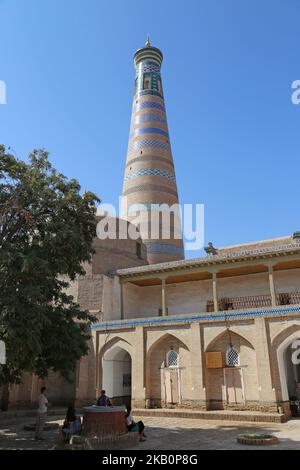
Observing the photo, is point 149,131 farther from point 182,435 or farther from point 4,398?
point 182,435

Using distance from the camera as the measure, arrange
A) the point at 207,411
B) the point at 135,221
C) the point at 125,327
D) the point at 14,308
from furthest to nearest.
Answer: the point at 135,221
the point at 125,327
the point at 207,411
the point at 14,308

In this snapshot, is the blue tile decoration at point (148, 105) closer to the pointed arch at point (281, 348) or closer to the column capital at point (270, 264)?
the column capital at point (270, 264)

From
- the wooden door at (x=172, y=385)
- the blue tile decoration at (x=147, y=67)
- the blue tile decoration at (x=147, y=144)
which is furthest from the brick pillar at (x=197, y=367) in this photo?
the blue tile decoration at (x=147, y=67)

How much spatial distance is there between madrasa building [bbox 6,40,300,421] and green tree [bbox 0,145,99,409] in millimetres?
6193

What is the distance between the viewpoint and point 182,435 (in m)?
10.9

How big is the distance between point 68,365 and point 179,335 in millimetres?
6733

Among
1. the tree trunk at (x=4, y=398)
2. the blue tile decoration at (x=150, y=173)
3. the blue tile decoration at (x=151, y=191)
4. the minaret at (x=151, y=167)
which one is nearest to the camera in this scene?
the tree trunk at (x=4, y=398)

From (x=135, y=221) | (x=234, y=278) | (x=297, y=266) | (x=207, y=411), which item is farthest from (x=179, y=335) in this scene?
(x=135, y=221)

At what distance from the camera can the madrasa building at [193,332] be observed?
594 inches

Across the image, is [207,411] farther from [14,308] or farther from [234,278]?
[14,308]

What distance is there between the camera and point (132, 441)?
9.08 meters

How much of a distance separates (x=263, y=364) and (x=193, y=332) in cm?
299

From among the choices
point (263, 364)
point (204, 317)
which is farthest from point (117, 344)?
point (263, 364)

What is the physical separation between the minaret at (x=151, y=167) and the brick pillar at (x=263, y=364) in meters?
11.4
